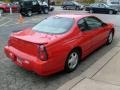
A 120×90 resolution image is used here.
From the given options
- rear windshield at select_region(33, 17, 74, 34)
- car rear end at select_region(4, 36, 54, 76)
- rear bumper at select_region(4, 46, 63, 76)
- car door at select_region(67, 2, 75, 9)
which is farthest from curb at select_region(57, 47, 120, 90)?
car door at select_region(67, 2, 75, 9)

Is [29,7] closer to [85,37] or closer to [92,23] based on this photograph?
[92,23]

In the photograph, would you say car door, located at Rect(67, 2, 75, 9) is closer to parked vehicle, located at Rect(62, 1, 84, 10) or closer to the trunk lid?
parked vehicle, located at Rect(62, 1, 84, 10)

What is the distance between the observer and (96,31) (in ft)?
24.9

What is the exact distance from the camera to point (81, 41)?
663 cm

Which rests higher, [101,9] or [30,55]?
[30,55]

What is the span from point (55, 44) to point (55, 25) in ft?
3.94

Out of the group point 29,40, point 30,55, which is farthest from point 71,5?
point 30,55

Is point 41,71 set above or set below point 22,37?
below

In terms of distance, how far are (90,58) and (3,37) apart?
4.85 meters

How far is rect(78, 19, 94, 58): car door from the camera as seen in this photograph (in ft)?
22.0

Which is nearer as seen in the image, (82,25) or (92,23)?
(82,25)

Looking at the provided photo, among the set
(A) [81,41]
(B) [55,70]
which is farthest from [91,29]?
(B) [55,70]

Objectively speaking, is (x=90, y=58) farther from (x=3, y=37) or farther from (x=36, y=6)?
(x=36, y=6)

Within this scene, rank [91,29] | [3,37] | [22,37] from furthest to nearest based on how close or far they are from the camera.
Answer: [3,37], [91,29], [22,37]
